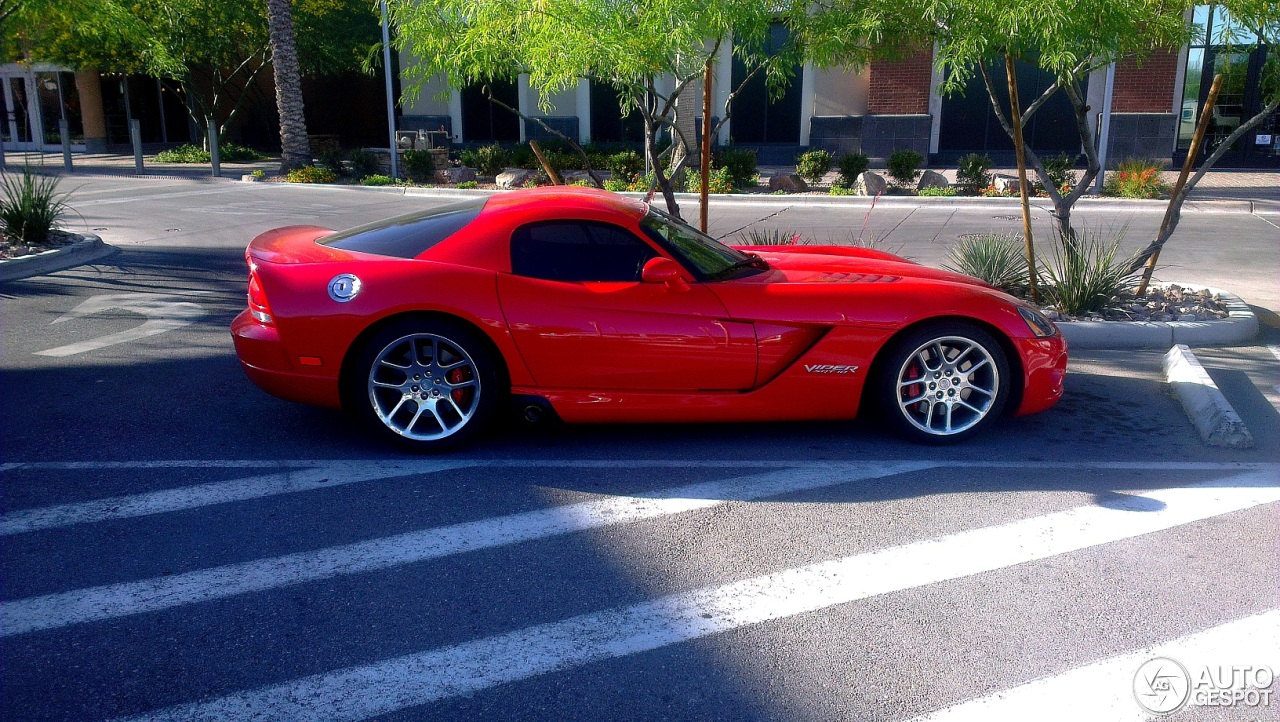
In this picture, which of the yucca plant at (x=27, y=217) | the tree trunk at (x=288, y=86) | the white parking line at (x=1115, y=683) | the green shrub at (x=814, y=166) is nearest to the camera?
the white parking line at (x=1115, y=683)

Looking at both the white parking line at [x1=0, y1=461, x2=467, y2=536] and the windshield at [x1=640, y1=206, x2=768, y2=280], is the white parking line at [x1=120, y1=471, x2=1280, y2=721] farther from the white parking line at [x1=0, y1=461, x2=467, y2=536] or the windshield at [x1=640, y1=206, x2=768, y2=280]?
the windshield at [x1=640, y1=206, x2=768, y2=280]

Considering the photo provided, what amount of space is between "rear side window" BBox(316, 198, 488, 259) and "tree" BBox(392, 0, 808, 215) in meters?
2.95

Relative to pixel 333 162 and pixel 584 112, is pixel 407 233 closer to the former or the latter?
pixel 333 162

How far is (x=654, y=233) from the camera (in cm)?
555

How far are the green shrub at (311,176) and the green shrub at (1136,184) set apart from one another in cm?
1692

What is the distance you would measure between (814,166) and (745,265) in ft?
54.1

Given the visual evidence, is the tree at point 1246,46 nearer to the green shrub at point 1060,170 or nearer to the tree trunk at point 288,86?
the green shrub at point 1060,170

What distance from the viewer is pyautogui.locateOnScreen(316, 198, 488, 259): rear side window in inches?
219

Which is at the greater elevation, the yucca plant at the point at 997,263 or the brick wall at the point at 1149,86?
the brick wall at the point at 1149,86

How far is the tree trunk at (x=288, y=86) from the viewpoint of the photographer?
23.0 metres

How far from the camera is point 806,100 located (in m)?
27.4

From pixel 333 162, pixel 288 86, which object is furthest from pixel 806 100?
pixel 288 86

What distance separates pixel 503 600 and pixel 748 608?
94 centimetres

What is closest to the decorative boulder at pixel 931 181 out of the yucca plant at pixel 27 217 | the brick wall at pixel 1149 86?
the brick wall at pixel 1149 86
